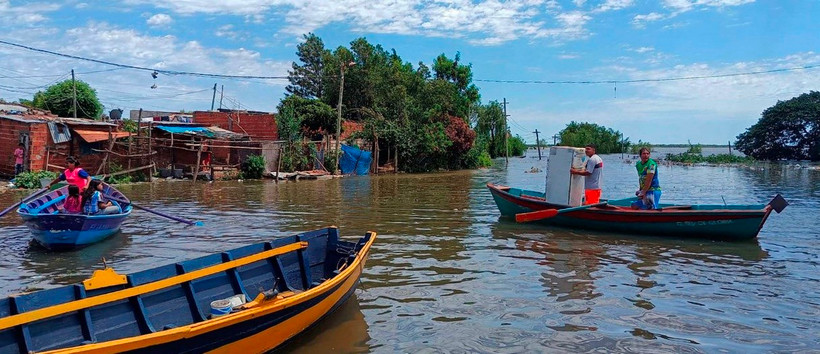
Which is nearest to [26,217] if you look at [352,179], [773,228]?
[773,228]

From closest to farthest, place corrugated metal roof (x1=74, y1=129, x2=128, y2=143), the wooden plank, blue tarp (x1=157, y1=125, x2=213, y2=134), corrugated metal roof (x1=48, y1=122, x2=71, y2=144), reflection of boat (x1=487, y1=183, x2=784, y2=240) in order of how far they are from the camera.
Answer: the wooden plank → reflection of boat (x1=487, y1=183, x2=784, y2=240) → corrugated metal roof (x1=48, y1=122, x2=71, y2=144) → corrugated metal roof (x1=74, y1=129, x2=128, y2=143) → blue tarp (x1=157, y1=125, x2=213, y2=134)

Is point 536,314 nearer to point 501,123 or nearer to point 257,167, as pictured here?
point 257,167

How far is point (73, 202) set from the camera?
36.5ft

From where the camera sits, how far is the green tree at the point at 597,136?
9325 centimetres

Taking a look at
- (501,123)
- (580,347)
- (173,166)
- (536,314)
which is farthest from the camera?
(501,123)

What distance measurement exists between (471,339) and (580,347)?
1159 millimetres

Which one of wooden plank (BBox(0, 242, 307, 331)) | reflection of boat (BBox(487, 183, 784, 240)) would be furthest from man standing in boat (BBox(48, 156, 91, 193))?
reflection of boat (BBox(487, 183, 784, 240))

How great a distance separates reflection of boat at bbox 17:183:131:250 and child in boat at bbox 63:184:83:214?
0.45 meters

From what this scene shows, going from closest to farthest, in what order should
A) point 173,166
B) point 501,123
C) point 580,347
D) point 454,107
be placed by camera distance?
1. point 580,347
2. point 173,166
3. point 454,107
4. point 501,123

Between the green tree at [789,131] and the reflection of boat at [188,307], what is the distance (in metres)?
59.4

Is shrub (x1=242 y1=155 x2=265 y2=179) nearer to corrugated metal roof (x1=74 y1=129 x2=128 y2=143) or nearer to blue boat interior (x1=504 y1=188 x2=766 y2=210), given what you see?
corrugated metal roof (x1=74 y1=129 x2=128 y2=143)

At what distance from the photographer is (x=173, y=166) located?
27.3 meters

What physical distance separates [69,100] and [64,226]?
90.2 ft

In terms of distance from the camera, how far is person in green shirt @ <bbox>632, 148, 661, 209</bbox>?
1223cm
